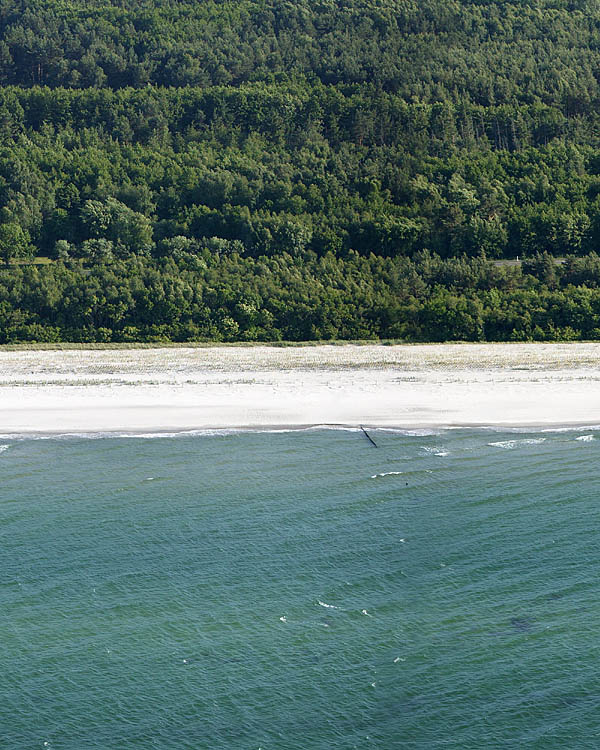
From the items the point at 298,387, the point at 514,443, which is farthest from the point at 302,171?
the point at 514,443

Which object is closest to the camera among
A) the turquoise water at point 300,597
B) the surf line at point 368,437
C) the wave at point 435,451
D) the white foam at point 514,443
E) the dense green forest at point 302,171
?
the turquoise water at point 300,597

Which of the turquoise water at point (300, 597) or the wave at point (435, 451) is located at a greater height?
the turquoise water at point (300, 597)

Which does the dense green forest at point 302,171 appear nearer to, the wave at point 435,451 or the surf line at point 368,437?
the surf line at point 368,437

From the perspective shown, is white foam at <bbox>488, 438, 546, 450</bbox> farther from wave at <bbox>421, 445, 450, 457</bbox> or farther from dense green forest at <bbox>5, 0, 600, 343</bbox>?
dense green forest at <bbox>5, 0, 600, 343</bbox>

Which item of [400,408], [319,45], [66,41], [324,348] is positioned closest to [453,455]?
[400,408]

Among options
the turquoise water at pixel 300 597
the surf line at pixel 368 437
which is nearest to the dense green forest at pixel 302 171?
the surf line at pixel 368 437

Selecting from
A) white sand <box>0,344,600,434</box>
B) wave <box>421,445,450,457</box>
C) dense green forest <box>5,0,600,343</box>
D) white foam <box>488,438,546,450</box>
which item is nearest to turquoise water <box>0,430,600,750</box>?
wave <box>421,445,450,457</box>

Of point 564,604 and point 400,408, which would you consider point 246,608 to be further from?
point 400,408
